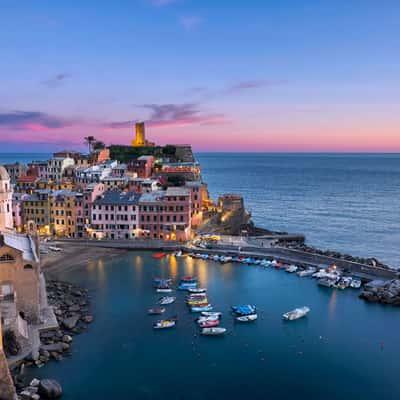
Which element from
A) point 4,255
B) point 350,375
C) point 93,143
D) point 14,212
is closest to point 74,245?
point 14,212

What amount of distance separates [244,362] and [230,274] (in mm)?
18355

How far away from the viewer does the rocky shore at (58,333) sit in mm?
24406

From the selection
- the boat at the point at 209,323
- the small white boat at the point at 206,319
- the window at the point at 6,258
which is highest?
the window at the point at 6,258

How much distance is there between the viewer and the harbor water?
86.5 feet

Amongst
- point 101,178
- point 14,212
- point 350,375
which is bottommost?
point 350,375

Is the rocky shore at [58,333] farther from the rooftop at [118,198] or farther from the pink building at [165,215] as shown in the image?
the rooftop at [118,198]

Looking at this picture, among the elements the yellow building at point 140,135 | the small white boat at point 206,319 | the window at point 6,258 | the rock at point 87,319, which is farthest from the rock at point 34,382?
the yellow building at point 140,135

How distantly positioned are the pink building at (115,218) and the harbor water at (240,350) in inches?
667

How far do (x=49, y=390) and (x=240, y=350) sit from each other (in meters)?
13.2

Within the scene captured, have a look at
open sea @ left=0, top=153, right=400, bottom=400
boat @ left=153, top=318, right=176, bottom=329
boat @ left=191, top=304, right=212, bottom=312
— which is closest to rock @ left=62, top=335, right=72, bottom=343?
open sea @ left=0, top=153, right=400, bottom=400

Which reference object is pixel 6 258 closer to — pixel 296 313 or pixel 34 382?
pixel 34 382

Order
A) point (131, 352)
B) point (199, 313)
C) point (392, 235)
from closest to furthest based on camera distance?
1. point (131, 352)
2. point (199, 313)
3. point (392, 235)

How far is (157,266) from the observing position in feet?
165

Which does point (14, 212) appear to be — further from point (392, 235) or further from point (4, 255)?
point (392, 235)
